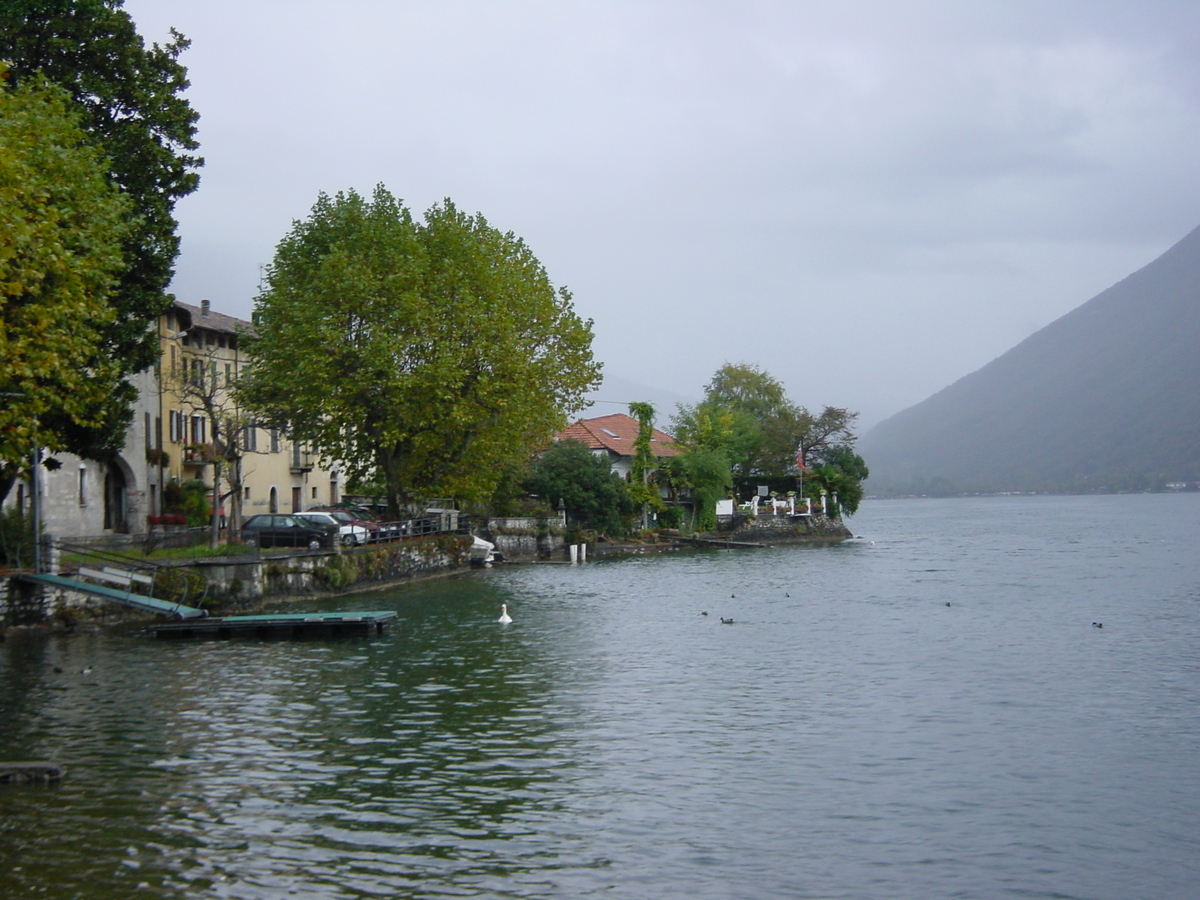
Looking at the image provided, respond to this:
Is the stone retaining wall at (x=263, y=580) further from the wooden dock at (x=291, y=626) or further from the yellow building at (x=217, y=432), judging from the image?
the yellow building at (x=217, y=432)

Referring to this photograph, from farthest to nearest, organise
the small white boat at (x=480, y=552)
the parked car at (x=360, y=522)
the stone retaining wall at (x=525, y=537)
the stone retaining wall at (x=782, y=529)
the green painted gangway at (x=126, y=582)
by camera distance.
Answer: the stone retaining wall at (x=782, y=529) → the stone retaining wall at (x=525, y=537) → the small white boat at (x=480, y=552) → the parked car at (x=360, y=522) → the green painted gangway at (x=126, y=582)

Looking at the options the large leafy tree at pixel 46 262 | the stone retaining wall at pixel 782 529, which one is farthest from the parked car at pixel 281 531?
the stone retaining wall at pixel 782 529

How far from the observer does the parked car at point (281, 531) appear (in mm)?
47250

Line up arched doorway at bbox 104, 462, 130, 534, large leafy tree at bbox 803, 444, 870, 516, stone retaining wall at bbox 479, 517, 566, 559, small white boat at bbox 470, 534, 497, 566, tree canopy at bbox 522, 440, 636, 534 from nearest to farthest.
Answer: arched doorway at bbox 104, 462, 130, 534, small white boat at bbox 470, 534, 497, 566, stone retaining wall at bbox 479, 517, 566, 559, tree canopy at bbox 522, 440, 636, 534, large leafy tree at bbox 803, 444, 870, 516

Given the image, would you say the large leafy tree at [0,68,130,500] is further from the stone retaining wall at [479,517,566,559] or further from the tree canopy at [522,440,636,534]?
the tree canopy at [522,440,636,534]

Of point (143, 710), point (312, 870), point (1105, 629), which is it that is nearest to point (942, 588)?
point (1105, 629)

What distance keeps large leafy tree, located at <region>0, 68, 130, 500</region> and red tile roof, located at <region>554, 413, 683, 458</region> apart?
203 ft

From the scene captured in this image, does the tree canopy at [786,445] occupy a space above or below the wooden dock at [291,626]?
above

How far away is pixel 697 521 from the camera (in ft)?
299

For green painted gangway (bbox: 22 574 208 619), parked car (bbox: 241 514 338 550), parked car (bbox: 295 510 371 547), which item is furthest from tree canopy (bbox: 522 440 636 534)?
green painted gangway (bbox: 22 574 208 619)

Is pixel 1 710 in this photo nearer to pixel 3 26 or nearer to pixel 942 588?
pixel 3 26

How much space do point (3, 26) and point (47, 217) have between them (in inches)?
476

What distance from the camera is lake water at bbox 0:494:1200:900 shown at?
42.4 feet

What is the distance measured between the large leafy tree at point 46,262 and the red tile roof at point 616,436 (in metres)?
61.9
